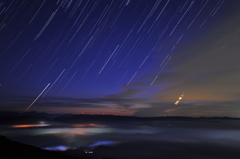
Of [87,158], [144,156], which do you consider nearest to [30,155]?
[87,158]

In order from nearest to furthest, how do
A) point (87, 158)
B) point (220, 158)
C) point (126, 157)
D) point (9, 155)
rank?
point (9, 155), point (87, 158), point (126, 157), point (220, 158)

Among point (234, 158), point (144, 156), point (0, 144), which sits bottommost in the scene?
point (234, 158)

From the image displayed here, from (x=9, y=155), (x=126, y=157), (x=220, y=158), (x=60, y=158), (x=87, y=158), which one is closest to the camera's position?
(x=9, y=155)

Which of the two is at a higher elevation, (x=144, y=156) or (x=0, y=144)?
(x=0, y=144)

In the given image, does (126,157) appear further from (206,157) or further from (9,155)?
(9,155)

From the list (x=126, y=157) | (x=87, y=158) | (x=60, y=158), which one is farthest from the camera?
(x=126, y=157)

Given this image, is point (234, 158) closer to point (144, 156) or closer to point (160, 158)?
point (160, 158)

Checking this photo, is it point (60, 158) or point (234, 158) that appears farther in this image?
point (234, 158)

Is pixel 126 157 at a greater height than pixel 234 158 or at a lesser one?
greater

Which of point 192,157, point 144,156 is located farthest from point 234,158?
point 144,156
